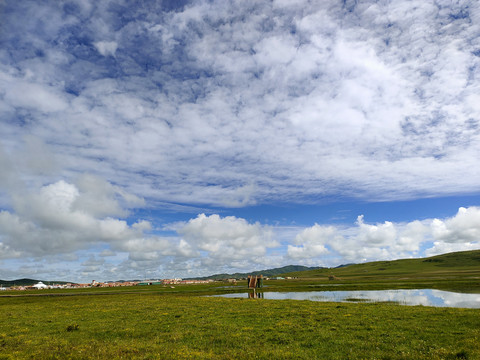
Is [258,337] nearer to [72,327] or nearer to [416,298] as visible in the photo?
[72,327]

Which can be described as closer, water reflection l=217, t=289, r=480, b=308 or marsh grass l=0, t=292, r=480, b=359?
marsh grass l=0, t=292, r=480, b=359

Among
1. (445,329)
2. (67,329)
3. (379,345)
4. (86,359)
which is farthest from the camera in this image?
(67,329)

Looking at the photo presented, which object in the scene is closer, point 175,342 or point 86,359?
point 86,359

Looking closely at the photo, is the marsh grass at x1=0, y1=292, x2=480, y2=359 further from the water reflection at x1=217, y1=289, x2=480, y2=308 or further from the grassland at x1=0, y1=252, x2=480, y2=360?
the water reflection at x1=217, y1=289, x2=480, y2=308

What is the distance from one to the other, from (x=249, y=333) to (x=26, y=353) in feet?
52.7

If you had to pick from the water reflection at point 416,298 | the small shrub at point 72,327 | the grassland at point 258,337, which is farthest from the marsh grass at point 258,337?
the water reflection at point 416,298

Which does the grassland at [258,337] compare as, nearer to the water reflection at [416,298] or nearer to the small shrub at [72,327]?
the small shrub at [72,327]

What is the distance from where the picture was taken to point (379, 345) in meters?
18.8

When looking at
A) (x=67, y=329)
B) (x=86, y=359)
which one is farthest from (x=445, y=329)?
(x=67, y=329)

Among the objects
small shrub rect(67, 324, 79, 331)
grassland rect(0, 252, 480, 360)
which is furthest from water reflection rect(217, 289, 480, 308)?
small shrub rect(67, 324, 79, 331)

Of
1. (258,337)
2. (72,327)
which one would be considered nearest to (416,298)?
(258,337)

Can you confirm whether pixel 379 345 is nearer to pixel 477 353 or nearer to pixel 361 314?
pixel 477 353

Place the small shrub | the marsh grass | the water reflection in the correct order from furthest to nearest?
the water reflection
the small shrub
the marsh grass

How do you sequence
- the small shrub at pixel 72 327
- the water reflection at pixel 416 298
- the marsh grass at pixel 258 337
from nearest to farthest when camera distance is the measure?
1. the marsh grass at pixel 258 337
2. the small shrub at pixel 72 327
3. the water reflection at pixel 416 298
